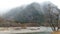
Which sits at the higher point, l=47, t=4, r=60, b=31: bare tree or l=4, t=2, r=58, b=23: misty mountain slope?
l=4, t=2, r=58, b=23: misty mountain slope

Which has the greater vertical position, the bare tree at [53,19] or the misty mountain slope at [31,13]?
the misty mountain slope at [31,13]

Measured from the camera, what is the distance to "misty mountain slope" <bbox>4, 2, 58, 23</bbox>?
211 cm

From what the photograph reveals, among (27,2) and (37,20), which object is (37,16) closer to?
(37,20)

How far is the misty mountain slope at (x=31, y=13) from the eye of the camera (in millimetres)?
2111

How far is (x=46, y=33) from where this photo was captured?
2.17m

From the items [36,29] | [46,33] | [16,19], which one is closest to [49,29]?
[46,33]

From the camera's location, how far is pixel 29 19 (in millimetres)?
2150

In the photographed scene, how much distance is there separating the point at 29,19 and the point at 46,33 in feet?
1.25

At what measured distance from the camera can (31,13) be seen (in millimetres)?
2160

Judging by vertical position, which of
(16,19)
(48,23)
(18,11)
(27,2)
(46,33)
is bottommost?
(46,33)

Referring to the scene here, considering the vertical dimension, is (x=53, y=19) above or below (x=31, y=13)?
below

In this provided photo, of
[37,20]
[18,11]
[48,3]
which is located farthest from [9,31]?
[48,3]

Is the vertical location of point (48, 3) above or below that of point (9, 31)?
above

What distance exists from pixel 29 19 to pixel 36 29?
208 millimetres
